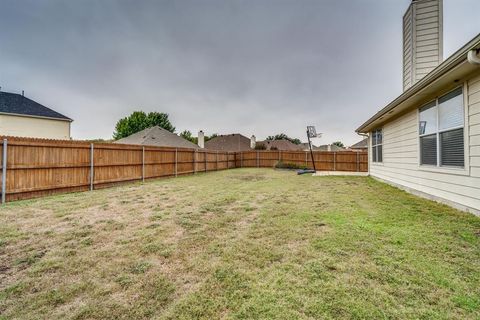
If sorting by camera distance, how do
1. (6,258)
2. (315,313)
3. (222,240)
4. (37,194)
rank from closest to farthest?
(315,313)
(6,258)
(222,240)
(37,194)

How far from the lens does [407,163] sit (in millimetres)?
6410

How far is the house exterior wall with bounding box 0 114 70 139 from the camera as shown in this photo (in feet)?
49.5

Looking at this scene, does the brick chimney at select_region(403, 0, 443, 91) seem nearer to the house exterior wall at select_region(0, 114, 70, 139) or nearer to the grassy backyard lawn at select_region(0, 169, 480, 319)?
the grassy backyard lawn at select_region(0, 169, 480, 319)

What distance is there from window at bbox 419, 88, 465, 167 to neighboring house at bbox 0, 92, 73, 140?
22785mm

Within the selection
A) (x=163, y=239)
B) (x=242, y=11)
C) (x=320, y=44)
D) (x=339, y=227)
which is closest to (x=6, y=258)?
(x=163, y=239)

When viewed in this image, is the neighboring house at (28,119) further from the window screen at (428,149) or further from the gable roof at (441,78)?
the window screen at (428,149)

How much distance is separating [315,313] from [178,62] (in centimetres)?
1262

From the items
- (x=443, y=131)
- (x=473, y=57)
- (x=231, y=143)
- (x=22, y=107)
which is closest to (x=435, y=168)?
(x=443, y=131)

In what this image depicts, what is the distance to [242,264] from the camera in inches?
88.4

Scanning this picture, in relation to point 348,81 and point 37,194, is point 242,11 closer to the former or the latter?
point 348,81

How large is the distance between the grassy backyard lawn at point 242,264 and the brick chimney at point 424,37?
190 inches

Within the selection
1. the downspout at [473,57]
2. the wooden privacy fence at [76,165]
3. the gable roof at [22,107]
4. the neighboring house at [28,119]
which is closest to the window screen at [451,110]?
the downspout at [473,57]

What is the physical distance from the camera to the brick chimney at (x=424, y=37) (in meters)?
6.52

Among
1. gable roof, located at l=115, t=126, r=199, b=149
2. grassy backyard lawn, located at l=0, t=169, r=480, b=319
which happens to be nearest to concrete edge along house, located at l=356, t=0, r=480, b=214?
grassy backyard lawn, located at l=0, t=169, r=480, b=319
